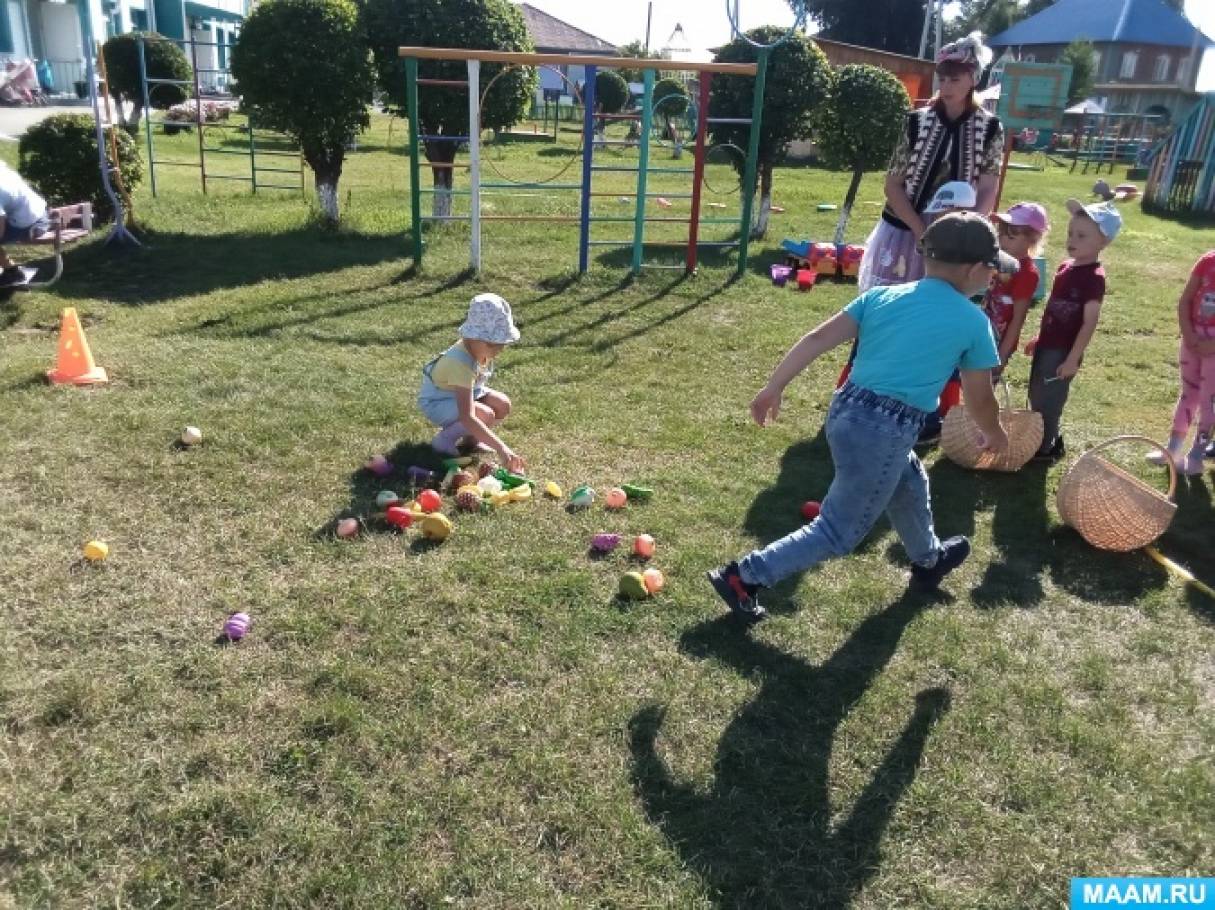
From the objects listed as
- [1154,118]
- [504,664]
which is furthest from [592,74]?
[1154,118]

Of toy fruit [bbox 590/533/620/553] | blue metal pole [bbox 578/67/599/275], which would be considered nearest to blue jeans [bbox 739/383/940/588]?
toy fruit [bbox 590/533/620/553]

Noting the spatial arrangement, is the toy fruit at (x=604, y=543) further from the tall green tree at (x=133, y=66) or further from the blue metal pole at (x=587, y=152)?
the tall green tree at (x=133, y=66)

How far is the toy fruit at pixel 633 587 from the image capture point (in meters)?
3.66

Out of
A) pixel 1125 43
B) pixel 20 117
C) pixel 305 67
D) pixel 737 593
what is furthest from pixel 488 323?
pixel 1125 43

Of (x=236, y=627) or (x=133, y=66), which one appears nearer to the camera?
(x=236, y=627)

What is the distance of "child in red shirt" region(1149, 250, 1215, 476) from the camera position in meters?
4.96

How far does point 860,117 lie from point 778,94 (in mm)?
1024

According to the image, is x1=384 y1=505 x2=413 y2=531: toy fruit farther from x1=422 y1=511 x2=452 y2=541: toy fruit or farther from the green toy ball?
the green toy ball

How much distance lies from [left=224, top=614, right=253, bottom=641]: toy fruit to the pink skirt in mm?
3701

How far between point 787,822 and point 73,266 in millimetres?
8617

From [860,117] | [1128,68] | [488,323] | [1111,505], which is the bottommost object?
[1111,505]

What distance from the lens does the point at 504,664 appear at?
10.7ft

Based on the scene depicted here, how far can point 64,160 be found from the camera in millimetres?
9531

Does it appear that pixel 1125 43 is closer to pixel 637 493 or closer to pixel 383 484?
pixel 637 493
